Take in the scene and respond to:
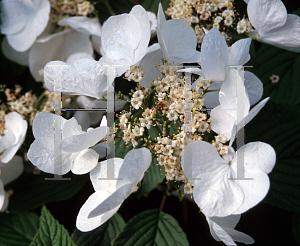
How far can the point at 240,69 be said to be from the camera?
0.42 meters

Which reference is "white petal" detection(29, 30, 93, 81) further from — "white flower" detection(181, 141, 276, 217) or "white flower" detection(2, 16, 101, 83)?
"white flower" detection(181, 141, 276, 217)

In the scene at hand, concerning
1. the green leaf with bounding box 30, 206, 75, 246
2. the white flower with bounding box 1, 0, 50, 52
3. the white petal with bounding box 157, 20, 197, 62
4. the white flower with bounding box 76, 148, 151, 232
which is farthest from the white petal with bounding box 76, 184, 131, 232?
the white flower with bounding box 1, 0, 50, 52

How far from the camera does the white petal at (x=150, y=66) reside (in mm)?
481

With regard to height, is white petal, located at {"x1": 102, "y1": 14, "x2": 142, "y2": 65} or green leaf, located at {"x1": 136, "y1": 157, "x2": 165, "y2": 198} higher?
white petal, located at {"x1": 102, "y1": 14, "x2": 142, "y2": 65}

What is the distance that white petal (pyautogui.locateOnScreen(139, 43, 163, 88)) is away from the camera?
481 millimetres

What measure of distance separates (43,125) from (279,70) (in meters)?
0.55

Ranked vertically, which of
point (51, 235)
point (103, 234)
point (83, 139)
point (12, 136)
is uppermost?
point (83, 139)

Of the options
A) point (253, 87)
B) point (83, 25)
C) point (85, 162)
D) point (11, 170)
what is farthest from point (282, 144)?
point (11, 170)

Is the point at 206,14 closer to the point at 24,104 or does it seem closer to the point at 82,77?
the point at 82,77

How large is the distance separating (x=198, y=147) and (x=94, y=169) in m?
0.17

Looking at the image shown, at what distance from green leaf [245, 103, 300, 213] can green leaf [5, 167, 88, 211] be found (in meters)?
0.44

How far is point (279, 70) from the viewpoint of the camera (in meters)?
0.68

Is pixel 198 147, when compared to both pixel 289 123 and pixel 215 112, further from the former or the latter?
pixel 289 123

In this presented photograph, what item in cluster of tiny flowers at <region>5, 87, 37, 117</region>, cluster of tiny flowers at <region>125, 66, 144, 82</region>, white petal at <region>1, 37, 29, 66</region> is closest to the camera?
cluster of tiny flowers at <region>125, 66, 144, 82</region>
